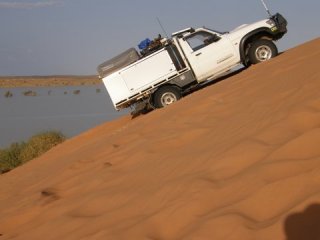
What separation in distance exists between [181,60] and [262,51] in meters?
2.39

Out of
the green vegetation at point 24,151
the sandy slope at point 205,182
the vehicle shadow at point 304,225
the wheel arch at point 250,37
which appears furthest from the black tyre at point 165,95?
the vehicle shadow at point 304,225

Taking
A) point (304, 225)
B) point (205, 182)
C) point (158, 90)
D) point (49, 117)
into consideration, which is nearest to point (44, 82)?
point (49, 117)

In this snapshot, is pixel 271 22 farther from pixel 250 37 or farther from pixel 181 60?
pixel 181 60

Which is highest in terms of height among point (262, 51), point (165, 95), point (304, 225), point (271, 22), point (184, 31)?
point (184, 31)

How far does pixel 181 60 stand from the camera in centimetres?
1361

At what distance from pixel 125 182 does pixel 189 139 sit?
1.28 meters

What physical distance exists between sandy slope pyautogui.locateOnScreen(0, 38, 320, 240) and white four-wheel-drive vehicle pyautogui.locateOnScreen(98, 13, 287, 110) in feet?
19.2

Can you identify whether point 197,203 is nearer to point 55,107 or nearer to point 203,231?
point 203,231

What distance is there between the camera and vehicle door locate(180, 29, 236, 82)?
44.5ft

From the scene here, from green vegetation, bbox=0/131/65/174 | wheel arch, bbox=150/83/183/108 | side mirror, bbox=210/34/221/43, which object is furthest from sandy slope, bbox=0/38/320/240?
green vegetation, bbox=0/131/65/174

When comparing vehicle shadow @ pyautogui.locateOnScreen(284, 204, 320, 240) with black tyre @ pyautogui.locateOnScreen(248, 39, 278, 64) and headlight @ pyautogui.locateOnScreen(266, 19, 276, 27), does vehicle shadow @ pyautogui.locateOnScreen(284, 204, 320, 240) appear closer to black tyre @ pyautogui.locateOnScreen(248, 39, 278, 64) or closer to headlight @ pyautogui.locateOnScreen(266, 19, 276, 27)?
black tyre @ pyautogui.locateOnScreen(248, 39, 278, 64)

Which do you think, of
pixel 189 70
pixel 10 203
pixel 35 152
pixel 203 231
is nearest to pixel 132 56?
pixel 189 70

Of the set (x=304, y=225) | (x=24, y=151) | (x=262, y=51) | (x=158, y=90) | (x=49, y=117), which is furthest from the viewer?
(x=49, y=117)

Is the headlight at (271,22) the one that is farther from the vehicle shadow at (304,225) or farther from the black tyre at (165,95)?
the vehicle shadow at (304,225)
